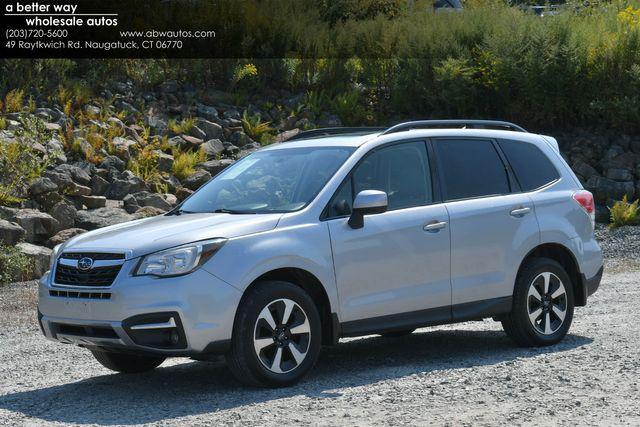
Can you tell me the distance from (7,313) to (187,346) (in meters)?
5.68

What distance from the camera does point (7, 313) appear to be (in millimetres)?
12188

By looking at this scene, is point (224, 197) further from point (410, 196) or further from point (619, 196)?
point (619, 196)

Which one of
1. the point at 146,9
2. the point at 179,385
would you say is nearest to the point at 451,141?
the point at 179,385

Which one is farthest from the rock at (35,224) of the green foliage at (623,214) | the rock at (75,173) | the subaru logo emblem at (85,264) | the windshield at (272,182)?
the green foliage at (623,214)

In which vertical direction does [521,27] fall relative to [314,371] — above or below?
above

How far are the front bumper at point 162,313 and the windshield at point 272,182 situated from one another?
1.03m

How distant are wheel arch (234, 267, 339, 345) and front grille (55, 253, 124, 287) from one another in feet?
3.73

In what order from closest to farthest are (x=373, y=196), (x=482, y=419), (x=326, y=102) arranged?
(x=482, y=419) < (x=373, y=196) < (x=326, y=102)

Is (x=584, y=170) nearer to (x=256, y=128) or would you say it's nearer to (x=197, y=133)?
(x=256, y=128)

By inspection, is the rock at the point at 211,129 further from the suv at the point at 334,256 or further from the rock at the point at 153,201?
the suv at the point at 334,256

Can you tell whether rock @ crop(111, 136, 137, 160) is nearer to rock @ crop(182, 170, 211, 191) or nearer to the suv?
rock @ crop(182, 170, 211, 191)

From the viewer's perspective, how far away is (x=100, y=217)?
1593cm

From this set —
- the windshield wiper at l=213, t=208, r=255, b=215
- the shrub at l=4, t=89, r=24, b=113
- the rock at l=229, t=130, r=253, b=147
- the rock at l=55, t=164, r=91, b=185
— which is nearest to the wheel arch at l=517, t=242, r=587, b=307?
the windshield wiper at l=213, t=208, r=255, b=215

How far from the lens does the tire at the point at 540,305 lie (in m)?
9.02
